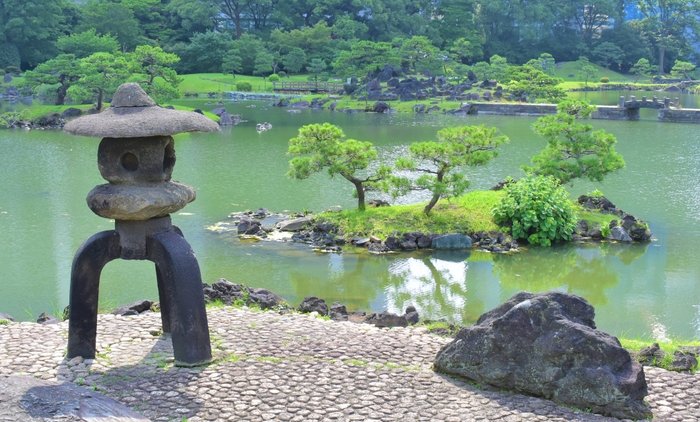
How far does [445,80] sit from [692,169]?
3412cm

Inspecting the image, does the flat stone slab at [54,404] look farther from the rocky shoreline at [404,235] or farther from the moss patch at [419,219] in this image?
the moss patch at [419,219]

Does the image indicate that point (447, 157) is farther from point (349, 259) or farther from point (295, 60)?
point (295, 60)

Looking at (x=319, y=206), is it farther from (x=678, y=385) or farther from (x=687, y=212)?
(x=678, y=385)

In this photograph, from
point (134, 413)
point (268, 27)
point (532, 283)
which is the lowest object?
point (532, 283)

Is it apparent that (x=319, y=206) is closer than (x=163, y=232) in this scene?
No

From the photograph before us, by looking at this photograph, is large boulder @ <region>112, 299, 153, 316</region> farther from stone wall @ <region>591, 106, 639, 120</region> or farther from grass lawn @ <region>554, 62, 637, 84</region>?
grass lawn @ <region>554, 62, 637, 84</region>


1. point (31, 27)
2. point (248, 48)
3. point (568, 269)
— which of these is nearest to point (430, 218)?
point (568, 269)

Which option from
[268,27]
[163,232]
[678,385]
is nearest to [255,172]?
[163,232]

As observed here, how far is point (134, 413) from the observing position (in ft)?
20.9

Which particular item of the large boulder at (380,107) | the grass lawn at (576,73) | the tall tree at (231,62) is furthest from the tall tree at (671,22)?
the tall tree at (231,62)

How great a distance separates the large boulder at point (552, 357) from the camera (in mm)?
7148

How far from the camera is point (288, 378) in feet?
25.1

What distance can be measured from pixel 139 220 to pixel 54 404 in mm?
2706

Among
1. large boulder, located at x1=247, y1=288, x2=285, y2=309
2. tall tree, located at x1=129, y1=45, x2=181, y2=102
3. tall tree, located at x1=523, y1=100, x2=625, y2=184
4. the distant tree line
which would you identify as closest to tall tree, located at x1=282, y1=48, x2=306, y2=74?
the distant tree line
